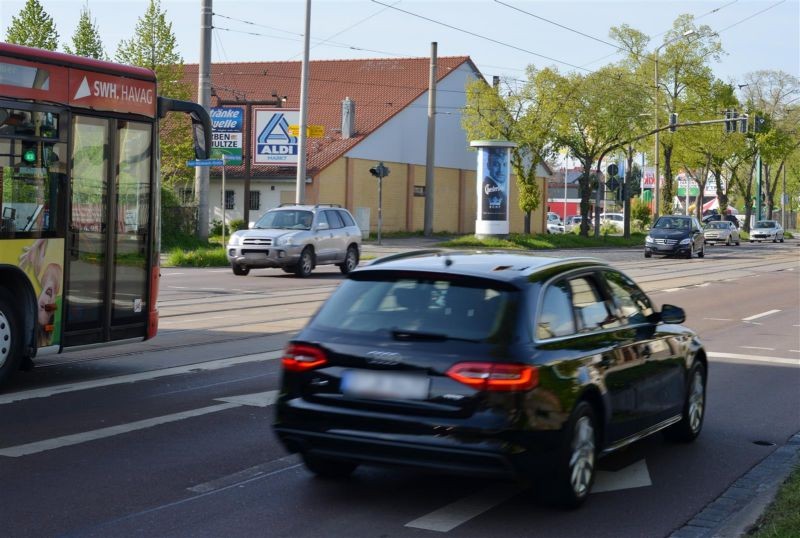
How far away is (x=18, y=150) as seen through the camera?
9.88 meters

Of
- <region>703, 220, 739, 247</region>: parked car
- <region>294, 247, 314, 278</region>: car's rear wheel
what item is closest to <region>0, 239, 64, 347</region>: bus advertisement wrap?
<region>294, 247, 314, 278</region>: car's rear wheel

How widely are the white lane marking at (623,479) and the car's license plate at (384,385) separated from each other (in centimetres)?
163

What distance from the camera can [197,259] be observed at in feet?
105

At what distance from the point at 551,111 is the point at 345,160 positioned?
10400 millimetres

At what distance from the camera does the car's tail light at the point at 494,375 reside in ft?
19.8

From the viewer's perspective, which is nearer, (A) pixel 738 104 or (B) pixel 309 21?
(B) pixel 309 21

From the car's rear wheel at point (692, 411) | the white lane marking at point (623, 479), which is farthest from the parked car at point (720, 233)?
the white lane marking at point (623, 479)

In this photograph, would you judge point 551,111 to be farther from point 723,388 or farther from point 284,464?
point 284,464

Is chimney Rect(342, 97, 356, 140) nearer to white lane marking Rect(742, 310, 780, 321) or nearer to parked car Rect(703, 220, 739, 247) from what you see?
parked car Rect(703, 220, 739, 247)

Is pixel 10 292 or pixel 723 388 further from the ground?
pixel 10 292

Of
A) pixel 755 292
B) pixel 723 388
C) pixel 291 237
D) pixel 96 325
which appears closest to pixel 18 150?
pixel 96 325

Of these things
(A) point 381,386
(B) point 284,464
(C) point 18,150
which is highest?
A: (C) point 18,150

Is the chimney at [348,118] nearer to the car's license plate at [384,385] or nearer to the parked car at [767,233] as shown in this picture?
the parked car at [767,233]

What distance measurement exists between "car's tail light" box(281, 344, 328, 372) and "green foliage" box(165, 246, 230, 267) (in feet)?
84.3
